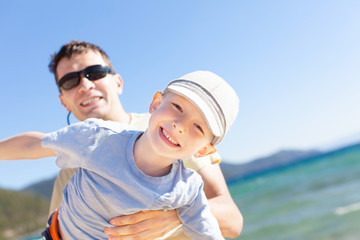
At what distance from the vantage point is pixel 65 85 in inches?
128

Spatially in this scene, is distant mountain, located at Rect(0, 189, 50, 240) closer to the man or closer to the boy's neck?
the man

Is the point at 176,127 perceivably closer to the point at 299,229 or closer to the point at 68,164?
the point at 68,164

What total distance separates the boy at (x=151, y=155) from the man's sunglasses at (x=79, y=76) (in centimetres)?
112

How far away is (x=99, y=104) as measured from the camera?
3180 millimetres

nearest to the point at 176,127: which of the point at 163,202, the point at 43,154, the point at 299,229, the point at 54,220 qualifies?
the point at 163,202

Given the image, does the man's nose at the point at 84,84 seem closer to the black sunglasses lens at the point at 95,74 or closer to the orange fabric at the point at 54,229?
the black sunglasses lens at the point at 95,74

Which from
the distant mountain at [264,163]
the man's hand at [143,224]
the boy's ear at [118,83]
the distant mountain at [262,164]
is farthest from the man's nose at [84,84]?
the distant mountain at [264,163]

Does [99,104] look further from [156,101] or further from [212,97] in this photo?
[212,97]

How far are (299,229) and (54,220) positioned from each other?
10414 mm

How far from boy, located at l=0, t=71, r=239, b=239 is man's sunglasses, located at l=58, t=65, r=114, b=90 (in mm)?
1120

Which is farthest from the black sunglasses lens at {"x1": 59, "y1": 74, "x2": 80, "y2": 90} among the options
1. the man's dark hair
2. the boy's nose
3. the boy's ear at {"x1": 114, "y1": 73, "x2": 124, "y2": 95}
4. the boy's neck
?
the boy's nose

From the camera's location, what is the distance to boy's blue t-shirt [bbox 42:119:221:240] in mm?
1974

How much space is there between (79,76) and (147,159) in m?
1.52

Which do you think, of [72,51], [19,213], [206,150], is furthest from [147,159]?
[19,213]
